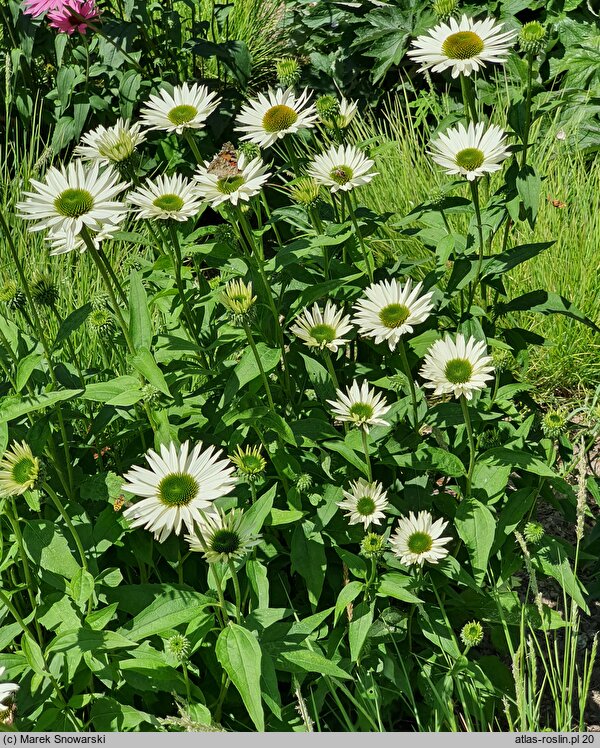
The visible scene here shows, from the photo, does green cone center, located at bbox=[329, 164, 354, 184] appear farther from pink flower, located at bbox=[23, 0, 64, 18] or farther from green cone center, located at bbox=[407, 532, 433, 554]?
pink flower, located at bbox=[23, 0, 64, 18]

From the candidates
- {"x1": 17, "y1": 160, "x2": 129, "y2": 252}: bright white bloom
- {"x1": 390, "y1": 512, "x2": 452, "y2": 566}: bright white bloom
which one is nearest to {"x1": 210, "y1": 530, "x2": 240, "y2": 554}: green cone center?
{"x1": 390, "y1": 512, "x2": 452, "y2": 566}: bright white bloom

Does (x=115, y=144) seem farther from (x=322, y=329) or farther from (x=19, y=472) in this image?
(x=19, y=472)

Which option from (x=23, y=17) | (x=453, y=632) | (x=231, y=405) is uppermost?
(x=23, y=17)

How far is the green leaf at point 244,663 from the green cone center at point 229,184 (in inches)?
37.0

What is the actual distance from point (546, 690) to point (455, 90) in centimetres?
347

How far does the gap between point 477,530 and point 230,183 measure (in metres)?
0.97

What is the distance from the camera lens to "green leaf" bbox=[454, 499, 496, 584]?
1.95 metres

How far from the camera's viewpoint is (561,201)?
3594 mm

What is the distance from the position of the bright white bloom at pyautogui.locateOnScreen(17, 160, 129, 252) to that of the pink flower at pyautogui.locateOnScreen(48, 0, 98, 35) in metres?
1.81

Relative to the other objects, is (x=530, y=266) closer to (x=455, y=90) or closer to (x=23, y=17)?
(x=455, y=90)

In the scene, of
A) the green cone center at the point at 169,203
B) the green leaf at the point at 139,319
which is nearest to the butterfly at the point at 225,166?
the green cone center at the point at 169,203

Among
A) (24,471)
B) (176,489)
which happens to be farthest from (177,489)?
(24,471)

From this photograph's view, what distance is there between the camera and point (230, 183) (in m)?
1.95

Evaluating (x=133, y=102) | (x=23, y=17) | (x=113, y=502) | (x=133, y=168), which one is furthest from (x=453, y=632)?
(x=23, y=17)
